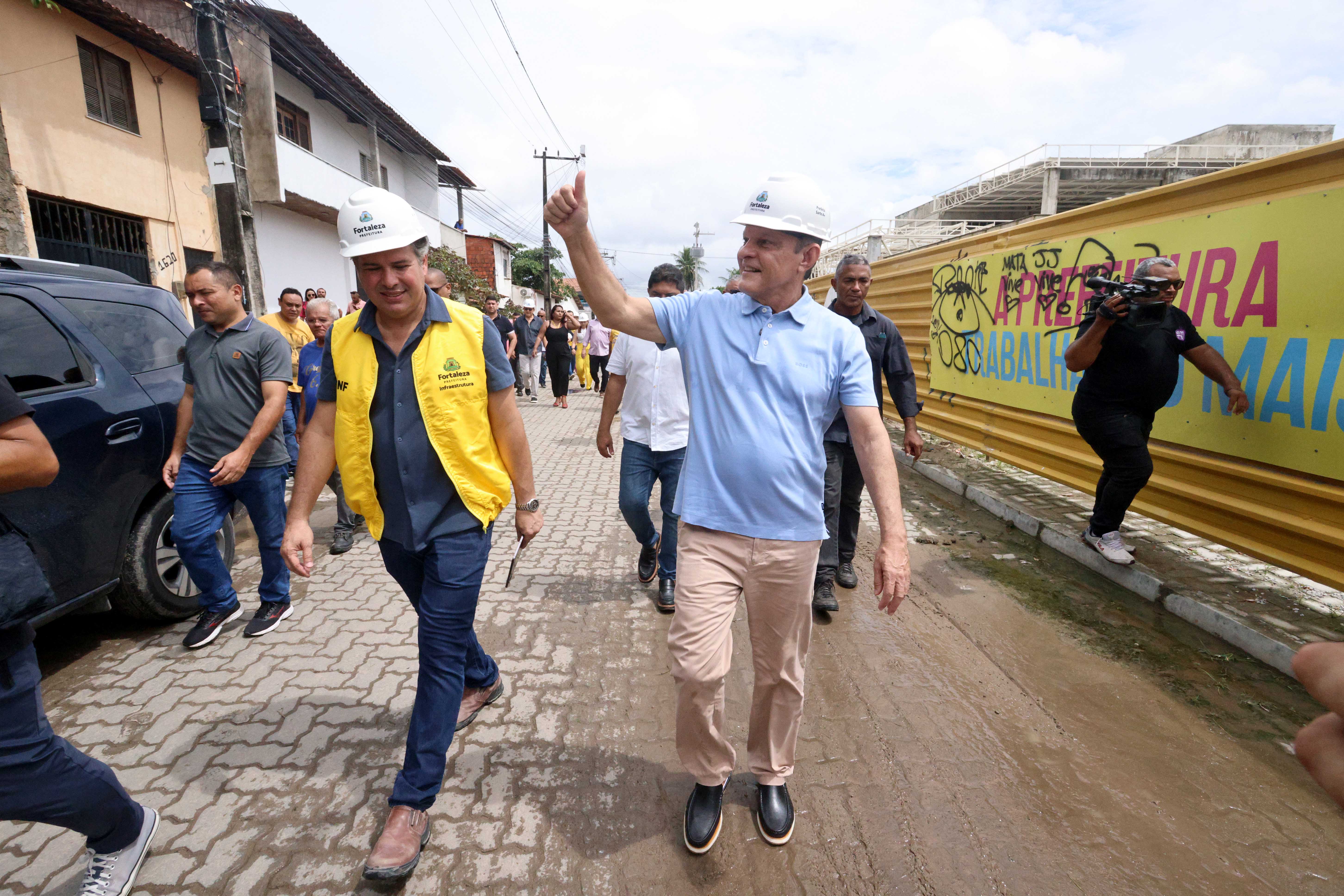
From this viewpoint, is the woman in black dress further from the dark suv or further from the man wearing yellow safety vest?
the man wearing yellow safety vest

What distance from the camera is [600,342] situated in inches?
586

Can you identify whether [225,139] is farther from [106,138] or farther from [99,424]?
[106,138]

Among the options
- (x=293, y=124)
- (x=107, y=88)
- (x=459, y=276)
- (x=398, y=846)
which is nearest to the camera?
(x=398, y=846)

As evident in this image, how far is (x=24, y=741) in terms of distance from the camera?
1.73 metres

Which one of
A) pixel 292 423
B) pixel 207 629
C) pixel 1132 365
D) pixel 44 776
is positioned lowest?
pixel 207 629

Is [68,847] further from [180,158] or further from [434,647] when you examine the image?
[180,158]

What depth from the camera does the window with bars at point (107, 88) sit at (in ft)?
36.6

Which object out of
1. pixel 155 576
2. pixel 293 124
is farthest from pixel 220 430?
pixel 293 124

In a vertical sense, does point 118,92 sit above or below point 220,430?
above

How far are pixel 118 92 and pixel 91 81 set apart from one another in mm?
671

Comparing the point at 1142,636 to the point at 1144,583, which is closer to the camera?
the point at 1142,636

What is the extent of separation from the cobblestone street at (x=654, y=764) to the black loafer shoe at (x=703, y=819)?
58mm

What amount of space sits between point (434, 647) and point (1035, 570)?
4.41 m

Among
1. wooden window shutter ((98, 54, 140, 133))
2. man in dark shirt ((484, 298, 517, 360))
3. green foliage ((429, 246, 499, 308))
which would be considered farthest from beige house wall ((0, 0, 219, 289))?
green foliage ((429, 246, 499, 308))
